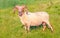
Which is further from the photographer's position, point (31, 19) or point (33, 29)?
point (33, 29)

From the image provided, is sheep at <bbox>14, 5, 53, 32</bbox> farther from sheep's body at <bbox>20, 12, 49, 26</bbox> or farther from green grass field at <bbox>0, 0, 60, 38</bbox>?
green grass field at <bbox>0, 0, 60, 38</bbox>

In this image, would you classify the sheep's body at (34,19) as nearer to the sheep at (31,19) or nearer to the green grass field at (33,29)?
the sheep at (31,19)

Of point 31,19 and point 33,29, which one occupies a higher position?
point 31,19

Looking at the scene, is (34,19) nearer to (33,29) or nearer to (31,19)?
(31,19)

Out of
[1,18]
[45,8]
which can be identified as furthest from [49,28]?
[45,8]

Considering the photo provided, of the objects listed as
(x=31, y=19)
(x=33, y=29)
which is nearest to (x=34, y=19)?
(x=31, y=19)

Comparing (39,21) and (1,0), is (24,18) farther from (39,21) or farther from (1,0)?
(1,0)

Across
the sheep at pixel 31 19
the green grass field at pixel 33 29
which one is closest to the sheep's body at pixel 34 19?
the sheep at pixel 31 19

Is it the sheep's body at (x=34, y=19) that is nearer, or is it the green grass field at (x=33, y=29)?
the green grass field at (x=33, y=29)

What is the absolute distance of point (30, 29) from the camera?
7.54m

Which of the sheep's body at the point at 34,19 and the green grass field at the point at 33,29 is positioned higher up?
the sheep's body at the point at 34,19

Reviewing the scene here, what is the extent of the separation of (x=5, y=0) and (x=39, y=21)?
5212 millimetres

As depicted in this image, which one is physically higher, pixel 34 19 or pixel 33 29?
pixel 34 19

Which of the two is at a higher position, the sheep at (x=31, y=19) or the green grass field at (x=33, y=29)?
the sheep at (x=31, y=19)
